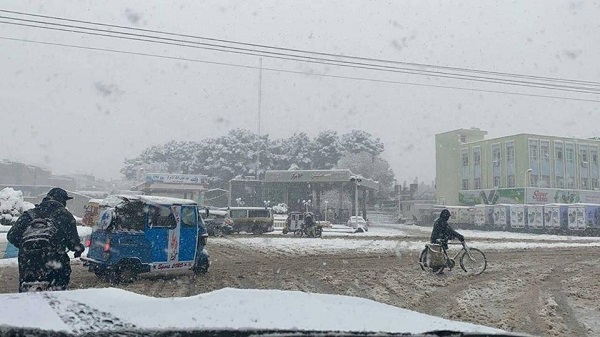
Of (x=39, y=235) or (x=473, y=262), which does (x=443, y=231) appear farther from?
(x=39, y=235)

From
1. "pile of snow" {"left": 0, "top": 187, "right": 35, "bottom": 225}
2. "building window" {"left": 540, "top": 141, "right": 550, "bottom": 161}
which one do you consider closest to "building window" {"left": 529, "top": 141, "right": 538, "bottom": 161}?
"building window" {"left": 540, "top": 141, "right": 550, "bottom": 161}

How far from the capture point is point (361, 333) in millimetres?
2055

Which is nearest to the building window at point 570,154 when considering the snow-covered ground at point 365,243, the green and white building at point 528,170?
the green and white building at point 528,170

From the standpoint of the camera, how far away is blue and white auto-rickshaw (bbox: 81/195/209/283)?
36.3 feet

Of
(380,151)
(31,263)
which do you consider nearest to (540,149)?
(380,151)

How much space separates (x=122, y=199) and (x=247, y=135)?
64591 mm

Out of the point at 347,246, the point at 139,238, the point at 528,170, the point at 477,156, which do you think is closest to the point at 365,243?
the point at 347,246

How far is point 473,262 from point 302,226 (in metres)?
19.5

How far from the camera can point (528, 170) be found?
2151 inches

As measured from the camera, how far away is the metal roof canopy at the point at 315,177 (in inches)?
1973

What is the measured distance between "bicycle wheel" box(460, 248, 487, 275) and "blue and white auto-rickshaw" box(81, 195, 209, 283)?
701 cm

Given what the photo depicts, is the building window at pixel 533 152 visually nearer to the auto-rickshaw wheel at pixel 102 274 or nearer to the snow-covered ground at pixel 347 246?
the snow-covered ground at pixel 347 246

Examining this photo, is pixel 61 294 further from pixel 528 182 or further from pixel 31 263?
pixel 528 182

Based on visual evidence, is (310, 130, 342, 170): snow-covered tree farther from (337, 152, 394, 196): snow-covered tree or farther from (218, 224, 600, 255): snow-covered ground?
(218, 224, 600, 255): snow-covered ground
